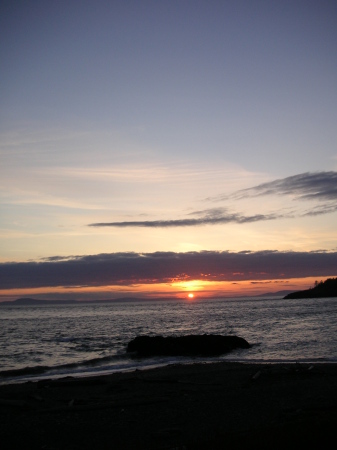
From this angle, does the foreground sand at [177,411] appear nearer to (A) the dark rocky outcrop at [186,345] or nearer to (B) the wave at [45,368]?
(B) the wave at [45,368]

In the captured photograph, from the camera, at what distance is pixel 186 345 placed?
33.4 m

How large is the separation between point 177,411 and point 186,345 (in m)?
20.7

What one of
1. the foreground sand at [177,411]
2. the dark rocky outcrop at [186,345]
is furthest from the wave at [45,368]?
the foreground sand at [177,411]

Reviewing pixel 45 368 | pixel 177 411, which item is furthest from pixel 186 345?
pixel 177 411

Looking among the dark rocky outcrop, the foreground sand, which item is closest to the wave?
the dark rocky outcrop

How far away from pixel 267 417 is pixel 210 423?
1763mm

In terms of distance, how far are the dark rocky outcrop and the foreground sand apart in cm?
1237

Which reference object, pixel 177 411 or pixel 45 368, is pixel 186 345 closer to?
pixel 45 368

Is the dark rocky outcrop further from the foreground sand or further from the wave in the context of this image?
the foreground sand

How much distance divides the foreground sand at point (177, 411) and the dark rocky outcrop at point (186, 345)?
1237cm

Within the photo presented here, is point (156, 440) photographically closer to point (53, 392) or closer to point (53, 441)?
point (53, 441)

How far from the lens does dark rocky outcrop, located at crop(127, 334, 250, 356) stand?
106 feet

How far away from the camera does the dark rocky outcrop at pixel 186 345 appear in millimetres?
32344

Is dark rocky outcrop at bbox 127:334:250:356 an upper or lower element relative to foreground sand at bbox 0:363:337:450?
lower
